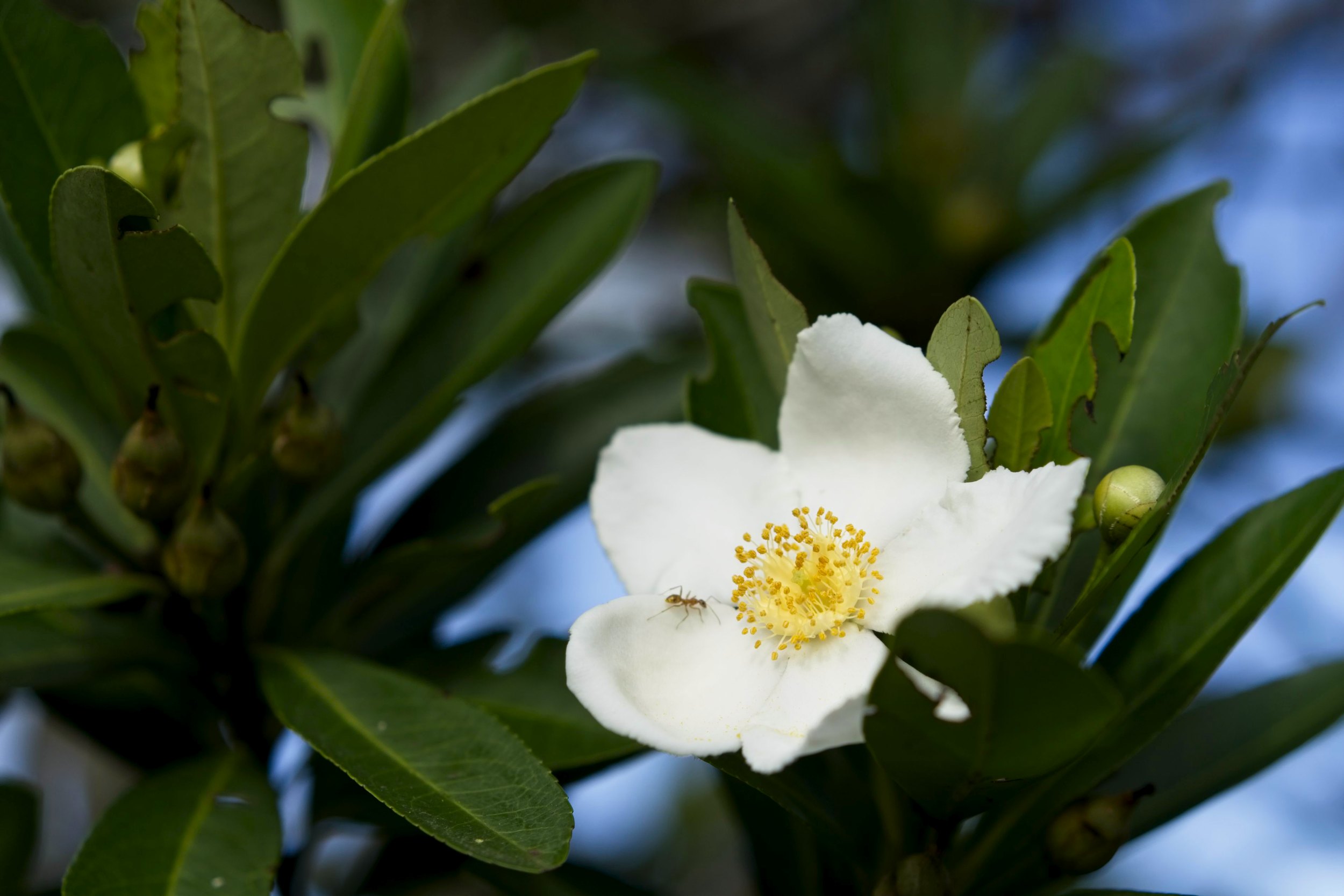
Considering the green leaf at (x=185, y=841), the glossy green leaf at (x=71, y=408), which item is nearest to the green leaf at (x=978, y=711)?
the green leaf at (x=185, y=841)

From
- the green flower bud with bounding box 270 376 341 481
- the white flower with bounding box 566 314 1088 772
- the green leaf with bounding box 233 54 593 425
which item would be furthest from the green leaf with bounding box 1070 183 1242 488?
the green flower bud with bounding box 270 376 341 481

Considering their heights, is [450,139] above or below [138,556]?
above

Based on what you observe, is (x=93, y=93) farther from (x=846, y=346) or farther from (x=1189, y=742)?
(x=1189, y=742)

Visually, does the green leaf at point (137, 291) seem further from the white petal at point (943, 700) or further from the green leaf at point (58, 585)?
the white petal at point (943, 700)

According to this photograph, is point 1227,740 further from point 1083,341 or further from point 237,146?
point 237,146

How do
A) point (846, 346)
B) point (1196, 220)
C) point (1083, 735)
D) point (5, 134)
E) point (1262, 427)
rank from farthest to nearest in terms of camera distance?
point (1262, 427), point (1196, 220), point (5, 134), point (846, 346), point (1083, 735)

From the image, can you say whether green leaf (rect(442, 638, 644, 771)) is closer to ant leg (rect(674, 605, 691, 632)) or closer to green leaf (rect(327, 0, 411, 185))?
ant leg (rect(674, 605, 691, 632))

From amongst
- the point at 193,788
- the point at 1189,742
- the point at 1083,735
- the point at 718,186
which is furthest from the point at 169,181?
the point at 718,186
